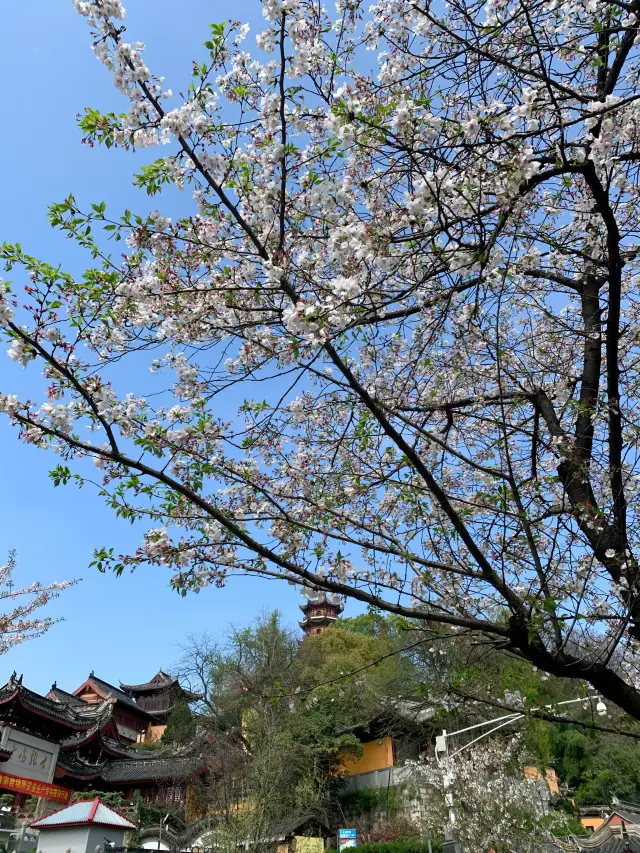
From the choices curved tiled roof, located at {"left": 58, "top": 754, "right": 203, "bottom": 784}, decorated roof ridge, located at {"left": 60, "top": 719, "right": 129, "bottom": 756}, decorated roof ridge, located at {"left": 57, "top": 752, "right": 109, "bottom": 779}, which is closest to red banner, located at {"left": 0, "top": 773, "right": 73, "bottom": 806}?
decorated roof ridge, located at {"left": 57, "top": 752, "right": 109, "bottom": 779}

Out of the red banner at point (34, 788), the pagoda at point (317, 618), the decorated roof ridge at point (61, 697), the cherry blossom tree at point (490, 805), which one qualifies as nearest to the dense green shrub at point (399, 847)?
the cherry blossom tree at point (490, 805)

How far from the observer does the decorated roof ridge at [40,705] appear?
20.9 metres

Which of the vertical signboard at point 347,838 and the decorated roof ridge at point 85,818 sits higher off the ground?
the vertical signboard at point 347,838

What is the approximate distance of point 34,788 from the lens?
819 inches

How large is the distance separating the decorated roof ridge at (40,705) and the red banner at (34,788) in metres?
2.10

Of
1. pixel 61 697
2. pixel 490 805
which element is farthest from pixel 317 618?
pixel 490 805

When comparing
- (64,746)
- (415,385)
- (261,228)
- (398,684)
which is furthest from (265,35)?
(64,746)

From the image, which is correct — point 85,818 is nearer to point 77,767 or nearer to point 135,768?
point 77,767

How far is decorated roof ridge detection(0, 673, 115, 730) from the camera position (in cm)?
2089

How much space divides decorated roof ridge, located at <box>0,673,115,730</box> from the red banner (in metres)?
2.10

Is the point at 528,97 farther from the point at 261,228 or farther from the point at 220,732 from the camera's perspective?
the point at 220,732

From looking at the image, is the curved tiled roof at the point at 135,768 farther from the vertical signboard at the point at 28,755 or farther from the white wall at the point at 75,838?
the white wall at the point at 75,838

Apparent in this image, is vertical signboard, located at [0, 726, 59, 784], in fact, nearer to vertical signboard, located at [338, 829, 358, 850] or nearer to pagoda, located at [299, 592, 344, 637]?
vertical signboard, located at [338, 829, 358, 850]

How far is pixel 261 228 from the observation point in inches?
143
